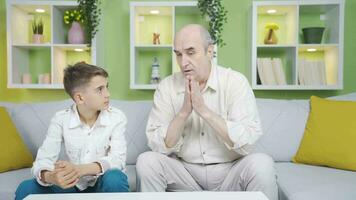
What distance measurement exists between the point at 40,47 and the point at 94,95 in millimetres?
1570

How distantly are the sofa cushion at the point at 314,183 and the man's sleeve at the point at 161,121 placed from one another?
1.76 ft

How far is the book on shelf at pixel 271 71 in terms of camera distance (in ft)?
9.89

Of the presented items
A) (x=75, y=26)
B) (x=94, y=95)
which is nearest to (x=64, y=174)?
(x=94, y=95)

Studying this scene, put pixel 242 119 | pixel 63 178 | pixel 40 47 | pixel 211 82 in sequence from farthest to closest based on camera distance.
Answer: pixel 40 47 → pixel 211 82 → pixel 242 119 → pixel 63 178

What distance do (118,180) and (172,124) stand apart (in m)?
0.37

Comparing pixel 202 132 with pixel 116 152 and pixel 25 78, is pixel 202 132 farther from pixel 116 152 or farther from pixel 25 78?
pixel 25 78

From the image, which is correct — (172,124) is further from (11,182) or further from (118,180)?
(11,182)

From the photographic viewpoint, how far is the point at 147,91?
331 cm

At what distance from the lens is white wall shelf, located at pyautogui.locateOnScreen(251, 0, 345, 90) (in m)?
2.96

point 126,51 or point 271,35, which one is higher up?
point 271,35

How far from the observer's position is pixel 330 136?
220cm

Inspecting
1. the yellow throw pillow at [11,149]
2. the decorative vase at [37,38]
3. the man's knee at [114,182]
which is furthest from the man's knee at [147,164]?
the decorative vase at [37,38]

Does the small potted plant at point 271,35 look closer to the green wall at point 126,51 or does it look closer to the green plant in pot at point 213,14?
the green wall at point 126,51

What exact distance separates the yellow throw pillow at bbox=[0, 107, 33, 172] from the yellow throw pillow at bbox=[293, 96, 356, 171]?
1.52 meters
